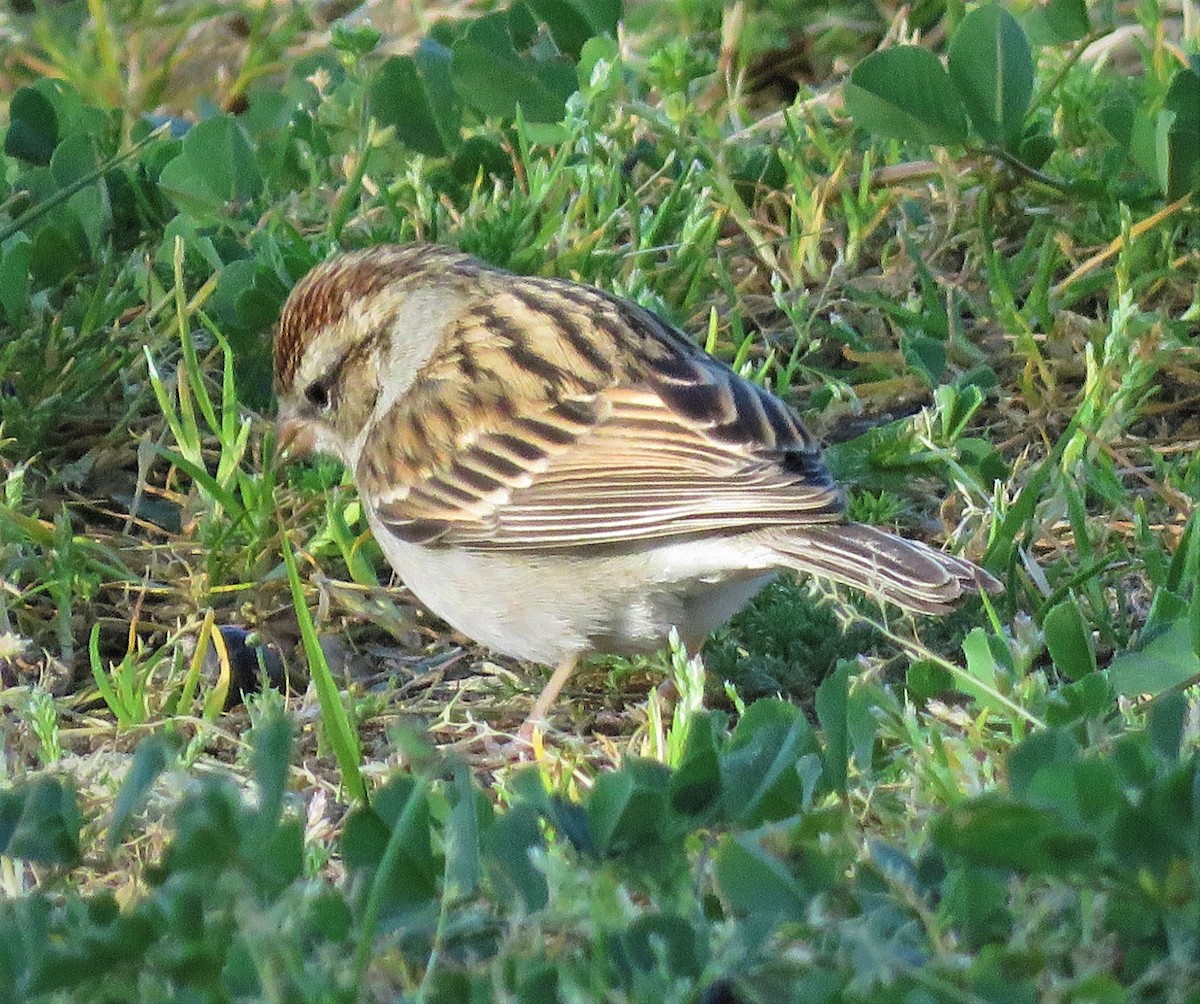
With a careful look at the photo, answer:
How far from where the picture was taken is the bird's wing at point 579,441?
12.5 ft

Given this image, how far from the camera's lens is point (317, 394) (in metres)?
4.53

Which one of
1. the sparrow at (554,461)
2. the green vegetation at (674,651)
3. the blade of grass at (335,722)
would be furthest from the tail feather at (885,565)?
the blade of grass at (335,722)

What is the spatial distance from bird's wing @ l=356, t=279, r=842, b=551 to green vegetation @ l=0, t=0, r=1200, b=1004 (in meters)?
0.30

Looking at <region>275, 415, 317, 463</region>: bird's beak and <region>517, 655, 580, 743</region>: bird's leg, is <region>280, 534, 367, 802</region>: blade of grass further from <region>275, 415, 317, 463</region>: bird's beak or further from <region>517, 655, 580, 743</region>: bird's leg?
<region>275, 415, 317, 463</region>: bird's beak

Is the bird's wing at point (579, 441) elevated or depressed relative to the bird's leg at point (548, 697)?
elevated

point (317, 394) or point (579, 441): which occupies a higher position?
point (317, 394)

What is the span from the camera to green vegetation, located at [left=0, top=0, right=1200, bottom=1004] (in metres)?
2.46

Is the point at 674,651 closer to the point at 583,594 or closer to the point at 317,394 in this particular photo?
the point at 583,594

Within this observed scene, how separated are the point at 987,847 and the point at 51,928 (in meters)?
1.19

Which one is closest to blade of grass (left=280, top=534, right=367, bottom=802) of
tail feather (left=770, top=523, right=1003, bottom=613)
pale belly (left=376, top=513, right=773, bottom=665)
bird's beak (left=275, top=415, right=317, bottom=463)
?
pale belly (left=376, top=513, right=773, bottom=665)

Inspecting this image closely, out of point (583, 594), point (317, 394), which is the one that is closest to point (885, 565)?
point (583, 594)

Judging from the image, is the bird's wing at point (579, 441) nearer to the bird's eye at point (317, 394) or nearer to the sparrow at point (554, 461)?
the sparrow at point (554, 461)

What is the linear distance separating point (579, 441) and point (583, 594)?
354mm

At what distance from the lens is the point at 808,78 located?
6.65 m
